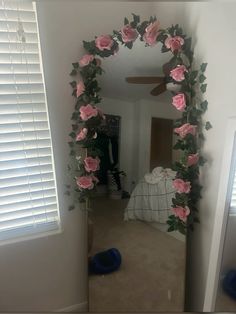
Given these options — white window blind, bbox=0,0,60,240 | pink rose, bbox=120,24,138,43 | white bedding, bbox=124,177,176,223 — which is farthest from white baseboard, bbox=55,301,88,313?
pink rose, bbox=120,24,138,43

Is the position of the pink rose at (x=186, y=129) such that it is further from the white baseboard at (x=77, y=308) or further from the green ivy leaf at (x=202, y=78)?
the white baseboard at (x=77, y=308)

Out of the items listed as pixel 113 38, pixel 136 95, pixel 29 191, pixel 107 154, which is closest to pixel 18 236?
pixel 29 191

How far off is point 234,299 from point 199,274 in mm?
190

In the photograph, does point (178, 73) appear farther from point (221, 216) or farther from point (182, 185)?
point (221, 216)

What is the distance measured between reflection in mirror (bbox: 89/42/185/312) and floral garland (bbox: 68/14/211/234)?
1.6 inches

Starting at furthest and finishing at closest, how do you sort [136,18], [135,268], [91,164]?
[135,268] → [91,164] → [136,18]

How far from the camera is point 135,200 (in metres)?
1.27

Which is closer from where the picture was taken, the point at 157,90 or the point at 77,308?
the point at 157,90

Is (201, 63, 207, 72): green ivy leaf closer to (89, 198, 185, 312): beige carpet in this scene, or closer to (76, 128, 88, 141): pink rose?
(76, 128, 88, 141): pink rose

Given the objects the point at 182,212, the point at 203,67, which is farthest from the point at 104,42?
the point at 182,212

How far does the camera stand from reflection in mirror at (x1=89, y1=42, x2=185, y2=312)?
3.94 feet

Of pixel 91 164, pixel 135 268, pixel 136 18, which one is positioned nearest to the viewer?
pixel 136 18

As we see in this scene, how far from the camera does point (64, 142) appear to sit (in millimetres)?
1225

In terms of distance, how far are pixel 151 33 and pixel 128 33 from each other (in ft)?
0.32
